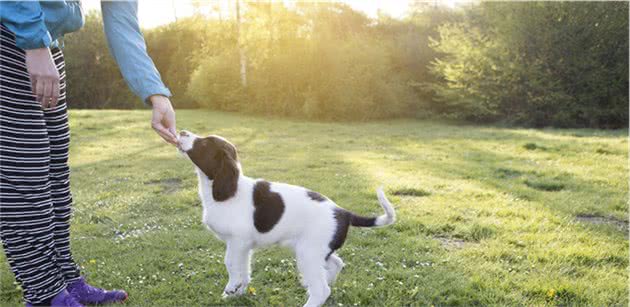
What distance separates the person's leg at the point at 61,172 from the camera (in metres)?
2.96

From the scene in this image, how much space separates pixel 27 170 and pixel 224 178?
1230mm

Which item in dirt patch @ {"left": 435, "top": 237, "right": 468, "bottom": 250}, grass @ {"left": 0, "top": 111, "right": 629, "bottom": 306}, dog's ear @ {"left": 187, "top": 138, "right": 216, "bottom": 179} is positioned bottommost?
dirt patch @ {"left": 435, "top": 237, "right": 468, "bottom": 250}

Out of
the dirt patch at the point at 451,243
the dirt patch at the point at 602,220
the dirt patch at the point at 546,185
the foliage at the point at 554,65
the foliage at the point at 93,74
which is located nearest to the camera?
the dirt patch at the point at 451,243

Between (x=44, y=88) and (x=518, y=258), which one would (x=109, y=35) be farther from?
(x=518, y=258)

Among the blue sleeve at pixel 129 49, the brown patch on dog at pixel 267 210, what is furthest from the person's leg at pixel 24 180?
the brown patch on dog at pixel 267 210

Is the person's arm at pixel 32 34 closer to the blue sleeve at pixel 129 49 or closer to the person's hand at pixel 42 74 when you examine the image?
the person's hand at pixel 42 74

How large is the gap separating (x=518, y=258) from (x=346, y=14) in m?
27.8

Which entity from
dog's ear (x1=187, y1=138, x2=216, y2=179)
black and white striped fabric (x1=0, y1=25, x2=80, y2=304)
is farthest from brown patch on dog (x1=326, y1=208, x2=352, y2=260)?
black and white striped fabric (x1=0, y1=25, x2=80, y2=304)

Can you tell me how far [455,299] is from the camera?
12.1 feet

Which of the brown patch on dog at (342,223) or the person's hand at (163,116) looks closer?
the person's hand at (163,116)

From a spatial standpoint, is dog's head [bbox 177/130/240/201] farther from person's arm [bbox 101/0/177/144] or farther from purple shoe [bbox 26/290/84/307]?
purple shoe [bbox 26/290/84/307]

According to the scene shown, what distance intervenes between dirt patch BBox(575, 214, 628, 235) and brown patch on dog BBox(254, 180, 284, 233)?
3.99m

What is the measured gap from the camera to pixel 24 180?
8.77 feet

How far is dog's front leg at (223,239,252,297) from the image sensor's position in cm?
356
